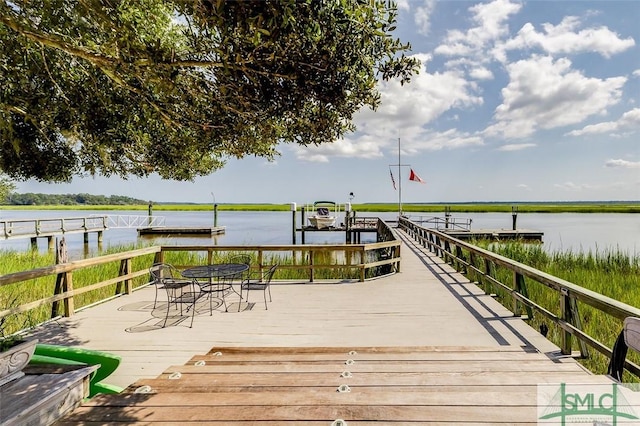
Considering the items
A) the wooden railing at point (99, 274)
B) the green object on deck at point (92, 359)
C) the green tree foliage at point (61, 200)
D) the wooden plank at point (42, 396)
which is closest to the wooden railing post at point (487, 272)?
the wooden railing at point (99, 274)

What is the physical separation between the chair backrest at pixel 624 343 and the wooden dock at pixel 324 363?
0.38ft

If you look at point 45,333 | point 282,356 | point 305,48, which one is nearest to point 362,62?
point 305,48

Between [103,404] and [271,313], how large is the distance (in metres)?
3.14

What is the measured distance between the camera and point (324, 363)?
262 centimetres

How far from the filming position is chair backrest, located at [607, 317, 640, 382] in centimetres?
186

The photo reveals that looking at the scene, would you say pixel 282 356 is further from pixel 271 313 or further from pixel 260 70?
pixel 260 70

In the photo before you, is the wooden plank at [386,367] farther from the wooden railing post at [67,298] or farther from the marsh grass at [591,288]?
the wooden railing post at [67,298]

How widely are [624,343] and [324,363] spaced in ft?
6.24

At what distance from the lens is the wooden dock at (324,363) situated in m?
1.87

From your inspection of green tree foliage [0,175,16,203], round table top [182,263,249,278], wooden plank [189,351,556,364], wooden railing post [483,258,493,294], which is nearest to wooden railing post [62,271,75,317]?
round table top [182,263,249,278]

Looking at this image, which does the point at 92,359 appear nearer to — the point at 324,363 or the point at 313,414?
the point at 324,363
